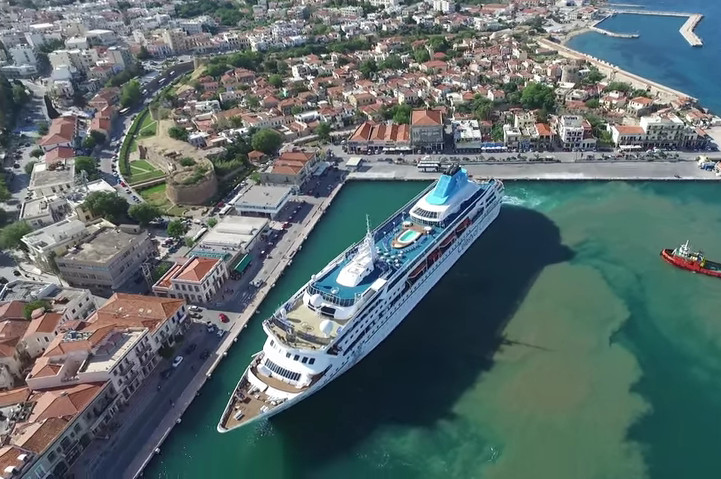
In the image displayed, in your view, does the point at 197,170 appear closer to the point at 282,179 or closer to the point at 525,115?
the point at 282,179

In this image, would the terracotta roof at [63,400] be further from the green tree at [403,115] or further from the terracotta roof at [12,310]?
the green tree at [403,115]

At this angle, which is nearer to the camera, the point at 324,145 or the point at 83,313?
the point at 83,313

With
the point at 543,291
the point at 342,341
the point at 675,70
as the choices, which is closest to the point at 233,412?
the point at 342,341

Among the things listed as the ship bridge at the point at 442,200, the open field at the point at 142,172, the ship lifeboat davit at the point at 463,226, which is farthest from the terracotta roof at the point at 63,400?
the open field at the point at 142,172

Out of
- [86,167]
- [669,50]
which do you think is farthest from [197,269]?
[669,50]

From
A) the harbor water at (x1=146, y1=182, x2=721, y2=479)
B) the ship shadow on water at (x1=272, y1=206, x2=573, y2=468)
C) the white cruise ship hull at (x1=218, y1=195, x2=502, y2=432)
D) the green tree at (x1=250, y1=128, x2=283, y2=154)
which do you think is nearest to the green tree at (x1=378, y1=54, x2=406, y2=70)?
the green tree at (x1=250, y1=128, x2=283, y2=154)

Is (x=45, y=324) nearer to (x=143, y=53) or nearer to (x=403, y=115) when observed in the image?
(x=403, y=115)

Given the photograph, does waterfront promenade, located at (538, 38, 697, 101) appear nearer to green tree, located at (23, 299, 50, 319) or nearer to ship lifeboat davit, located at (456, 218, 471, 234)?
ship lifeboat davit, located at (456, 218, 471, 234)
